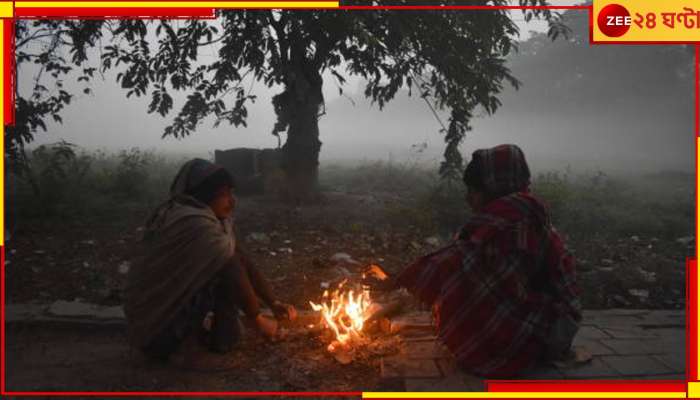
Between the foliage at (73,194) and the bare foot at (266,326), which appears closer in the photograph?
the bare foot at (266,326)

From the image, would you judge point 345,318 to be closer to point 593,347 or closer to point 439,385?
point 439,385

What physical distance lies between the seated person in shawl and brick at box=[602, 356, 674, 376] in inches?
82.0

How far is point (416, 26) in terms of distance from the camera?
20.4 feet

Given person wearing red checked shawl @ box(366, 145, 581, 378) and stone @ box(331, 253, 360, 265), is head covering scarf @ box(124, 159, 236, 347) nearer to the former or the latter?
person wearing red checked shawl @ box(366, 145, 581, 378)

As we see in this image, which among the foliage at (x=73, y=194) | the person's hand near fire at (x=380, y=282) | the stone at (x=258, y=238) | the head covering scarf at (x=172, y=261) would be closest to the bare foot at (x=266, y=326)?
the head covering scarf at (x=172, y=261)

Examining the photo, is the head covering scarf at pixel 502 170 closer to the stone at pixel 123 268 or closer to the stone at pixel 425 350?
the stone at pixel 425 350

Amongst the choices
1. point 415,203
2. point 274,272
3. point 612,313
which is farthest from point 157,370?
point 415,203


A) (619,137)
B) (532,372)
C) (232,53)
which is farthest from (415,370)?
(619,137)

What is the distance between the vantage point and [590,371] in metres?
2.79

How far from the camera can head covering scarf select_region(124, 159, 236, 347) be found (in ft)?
8.61

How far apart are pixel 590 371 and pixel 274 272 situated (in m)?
2.91

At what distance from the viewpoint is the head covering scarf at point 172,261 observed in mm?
2625

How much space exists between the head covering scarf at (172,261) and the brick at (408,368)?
1.13 m

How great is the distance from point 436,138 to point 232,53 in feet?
168
